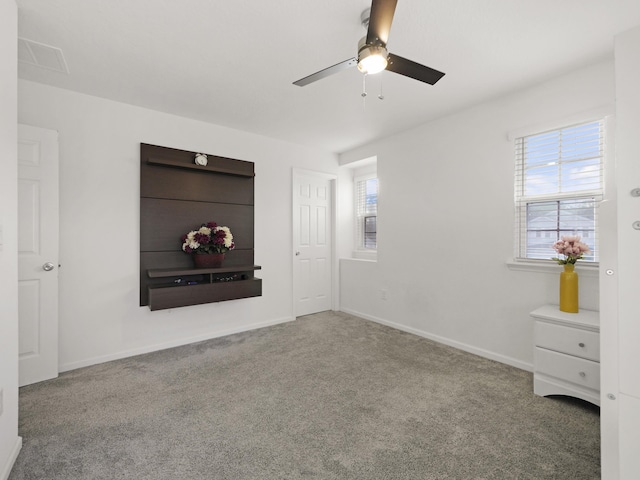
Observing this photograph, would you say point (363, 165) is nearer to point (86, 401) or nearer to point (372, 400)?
point (372, 400)

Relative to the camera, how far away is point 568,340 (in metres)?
2.27

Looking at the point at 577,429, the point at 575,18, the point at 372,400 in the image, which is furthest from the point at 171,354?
the point at 575,18

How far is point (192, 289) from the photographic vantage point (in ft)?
10.6

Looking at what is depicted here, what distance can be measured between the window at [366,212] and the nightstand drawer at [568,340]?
9.24 ft

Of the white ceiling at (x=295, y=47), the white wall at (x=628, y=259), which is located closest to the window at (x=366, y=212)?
the white ceiling at (x=295, y=47)

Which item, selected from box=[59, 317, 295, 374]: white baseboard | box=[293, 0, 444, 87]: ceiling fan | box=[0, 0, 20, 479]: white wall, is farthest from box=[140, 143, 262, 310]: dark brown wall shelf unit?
box=[293, 0, 444, 87]: ceiling fan

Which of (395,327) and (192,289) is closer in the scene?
(192,289)

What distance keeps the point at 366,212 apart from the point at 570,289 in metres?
3.09

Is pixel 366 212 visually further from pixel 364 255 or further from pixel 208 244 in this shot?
pixel 208 244

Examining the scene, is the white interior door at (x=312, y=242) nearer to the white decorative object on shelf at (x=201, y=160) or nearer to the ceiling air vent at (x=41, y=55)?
the white decorative object on shelf at (x=201, y=160)

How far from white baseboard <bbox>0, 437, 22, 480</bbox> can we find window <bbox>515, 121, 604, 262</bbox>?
385 centimetres

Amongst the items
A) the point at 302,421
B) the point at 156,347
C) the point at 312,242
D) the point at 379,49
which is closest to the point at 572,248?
the point at 379,49

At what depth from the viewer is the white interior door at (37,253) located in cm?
254

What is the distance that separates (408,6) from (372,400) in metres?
2.60
